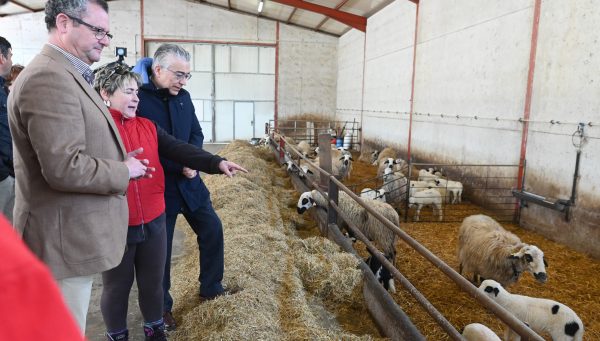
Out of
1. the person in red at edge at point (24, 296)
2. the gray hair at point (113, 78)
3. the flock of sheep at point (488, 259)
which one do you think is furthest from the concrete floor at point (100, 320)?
the person in red at edge at point (24, 296)

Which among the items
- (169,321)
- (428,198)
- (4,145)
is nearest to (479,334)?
(169,321)

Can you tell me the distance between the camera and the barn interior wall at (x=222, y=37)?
20.7 meters

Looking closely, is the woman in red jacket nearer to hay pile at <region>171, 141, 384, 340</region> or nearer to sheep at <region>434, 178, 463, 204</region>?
hay pile at <region>171, 141, 384, 340</region>

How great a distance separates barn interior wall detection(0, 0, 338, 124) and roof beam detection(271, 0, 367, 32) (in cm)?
519

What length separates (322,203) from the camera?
6.76 m

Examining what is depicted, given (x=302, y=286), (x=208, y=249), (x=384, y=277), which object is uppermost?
(x=208, y=249)

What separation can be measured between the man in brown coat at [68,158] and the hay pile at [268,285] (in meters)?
1.26

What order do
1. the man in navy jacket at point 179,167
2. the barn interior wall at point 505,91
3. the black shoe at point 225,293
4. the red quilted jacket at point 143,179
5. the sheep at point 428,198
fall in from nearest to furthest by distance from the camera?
the red quilted jacket at point 143,179 < the man in navy jacket at point 179,167 < the black shoe at point 225,293 < the barn interior wall at point 505,91 < the sheep at point 428,198

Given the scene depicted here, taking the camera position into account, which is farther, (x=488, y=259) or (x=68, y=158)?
(x=488, y=259)

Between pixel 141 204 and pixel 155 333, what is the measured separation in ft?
3.05

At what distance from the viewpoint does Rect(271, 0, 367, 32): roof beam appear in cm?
1708

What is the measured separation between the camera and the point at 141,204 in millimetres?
2404

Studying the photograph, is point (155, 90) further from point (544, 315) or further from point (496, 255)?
point (496, 255)

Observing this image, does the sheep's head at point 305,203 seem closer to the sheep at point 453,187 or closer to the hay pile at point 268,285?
the hay pile at point 268,285
